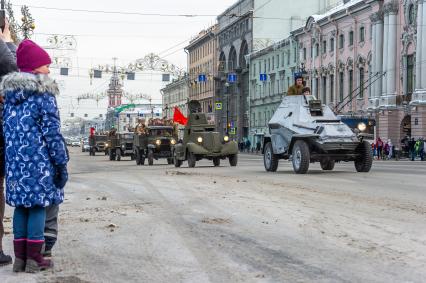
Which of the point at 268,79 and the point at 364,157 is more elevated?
the point at 268,79

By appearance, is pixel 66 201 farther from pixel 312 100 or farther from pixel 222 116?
pixel 222 116

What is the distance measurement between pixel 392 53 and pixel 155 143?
23.7m

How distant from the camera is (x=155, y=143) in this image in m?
33.1

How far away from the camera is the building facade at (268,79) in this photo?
7038cm

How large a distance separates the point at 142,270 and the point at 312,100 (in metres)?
15.6

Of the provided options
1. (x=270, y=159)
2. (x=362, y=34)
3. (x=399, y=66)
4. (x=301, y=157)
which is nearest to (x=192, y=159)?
(x=270, y=159)

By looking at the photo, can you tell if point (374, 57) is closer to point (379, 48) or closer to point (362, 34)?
point (379, 48)

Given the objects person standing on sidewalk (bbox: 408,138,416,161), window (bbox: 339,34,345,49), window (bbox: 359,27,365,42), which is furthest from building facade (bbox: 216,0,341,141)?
person standing on sidewalk (bbox: 408,138,416,161)

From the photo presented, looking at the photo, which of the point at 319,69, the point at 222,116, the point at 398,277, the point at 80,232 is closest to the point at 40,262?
the point at 80,232

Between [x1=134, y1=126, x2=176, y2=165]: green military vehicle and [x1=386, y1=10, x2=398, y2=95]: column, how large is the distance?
71.3 feet

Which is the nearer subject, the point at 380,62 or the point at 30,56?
the point at 30,56

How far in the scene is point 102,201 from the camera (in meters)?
10.6

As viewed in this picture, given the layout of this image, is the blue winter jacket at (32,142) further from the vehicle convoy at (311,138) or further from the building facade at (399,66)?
the building facade at (399,66)

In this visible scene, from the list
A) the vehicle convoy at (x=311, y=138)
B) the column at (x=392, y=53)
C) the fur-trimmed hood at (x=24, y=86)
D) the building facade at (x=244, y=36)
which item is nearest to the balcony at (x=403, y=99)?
the column at (x=392, y=53)
